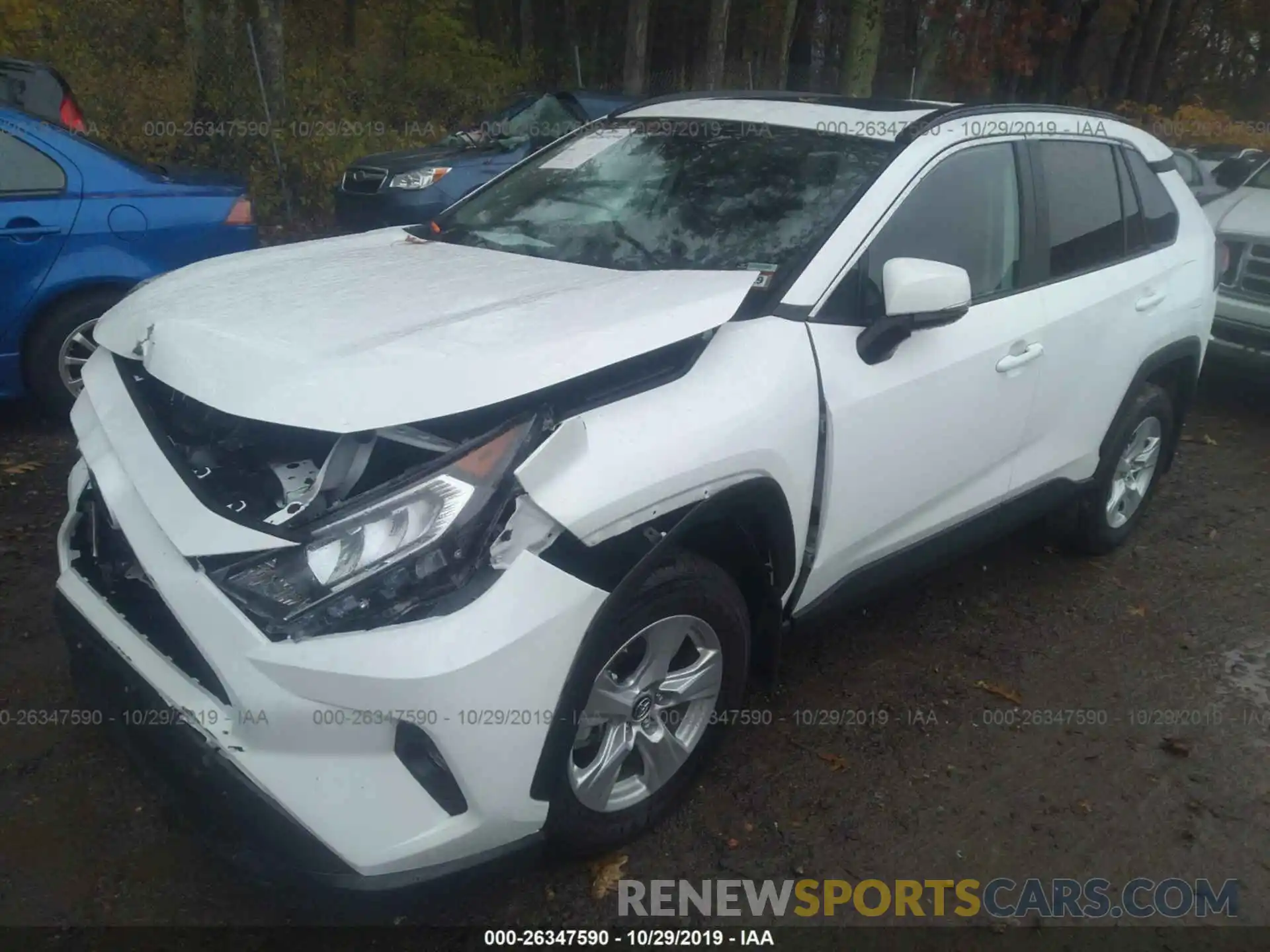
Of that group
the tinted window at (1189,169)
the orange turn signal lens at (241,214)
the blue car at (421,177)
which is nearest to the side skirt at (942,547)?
the orange turn signal lens at (241,214)

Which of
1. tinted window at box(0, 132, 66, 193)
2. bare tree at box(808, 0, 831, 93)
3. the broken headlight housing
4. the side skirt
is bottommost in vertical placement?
bare tree at box(808, 0, 831, 93)

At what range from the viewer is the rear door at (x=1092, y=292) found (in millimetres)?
3793

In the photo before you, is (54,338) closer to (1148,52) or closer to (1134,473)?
(1134,473)

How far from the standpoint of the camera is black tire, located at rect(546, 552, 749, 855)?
94.7 inches

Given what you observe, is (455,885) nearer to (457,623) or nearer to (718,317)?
(457,623)

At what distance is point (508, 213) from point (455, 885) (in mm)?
2375

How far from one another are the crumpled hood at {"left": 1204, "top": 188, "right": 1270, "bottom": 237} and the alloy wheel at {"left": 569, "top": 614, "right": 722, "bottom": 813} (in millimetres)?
5809

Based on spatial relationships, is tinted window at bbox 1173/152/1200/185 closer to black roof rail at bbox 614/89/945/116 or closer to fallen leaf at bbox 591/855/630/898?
black roof rail at bbox 614/89/945/116

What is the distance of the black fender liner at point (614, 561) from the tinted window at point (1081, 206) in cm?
179

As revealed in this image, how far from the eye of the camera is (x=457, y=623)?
83.5 inches

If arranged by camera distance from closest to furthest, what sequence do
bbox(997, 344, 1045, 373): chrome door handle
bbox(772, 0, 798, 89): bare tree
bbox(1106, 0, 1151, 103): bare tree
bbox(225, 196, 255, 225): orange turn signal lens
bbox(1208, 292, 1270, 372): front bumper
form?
bbox(997, 344, 1045, 373): chrome door handle
bbox(225, 196, 255, 225): orange turn signal lens
bbox(1208, 292, 1270, 372): front bumper
bbox(772, 0, 798, 89): bare tree
bbox(1106, 0, 1151, 103): bare tree

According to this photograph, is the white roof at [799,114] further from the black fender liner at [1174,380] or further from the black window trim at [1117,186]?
the black fender liner at [1174,380]

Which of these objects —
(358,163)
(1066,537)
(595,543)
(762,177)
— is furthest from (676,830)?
(358,163)

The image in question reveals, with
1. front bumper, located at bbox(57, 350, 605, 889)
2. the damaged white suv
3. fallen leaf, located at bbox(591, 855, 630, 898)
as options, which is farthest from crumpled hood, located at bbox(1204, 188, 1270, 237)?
front bumper, located at bbox(57, 350, 605, 889)
